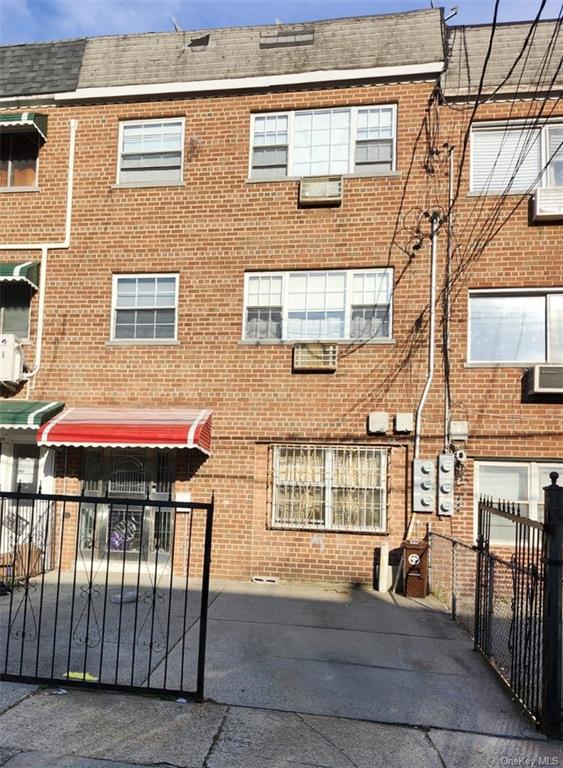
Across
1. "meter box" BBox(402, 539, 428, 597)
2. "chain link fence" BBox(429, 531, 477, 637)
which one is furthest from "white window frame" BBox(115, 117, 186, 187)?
"chain link fence" BBox(429, 531, 477, 637)

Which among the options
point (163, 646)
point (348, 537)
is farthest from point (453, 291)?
point (163, 646)

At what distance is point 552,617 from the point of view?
4.49 meters

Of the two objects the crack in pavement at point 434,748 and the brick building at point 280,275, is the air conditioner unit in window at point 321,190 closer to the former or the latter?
the brick building at point 280,275

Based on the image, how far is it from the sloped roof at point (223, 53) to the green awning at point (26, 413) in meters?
5.91

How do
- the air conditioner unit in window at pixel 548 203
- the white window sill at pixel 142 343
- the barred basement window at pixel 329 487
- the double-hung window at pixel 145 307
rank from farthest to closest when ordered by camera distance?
the double-hung window at pixel 145 307
the white window sill at pixel 142 343
the barred basement window at pixel 329 487
the air conditioner unit in window at pixel 548 203

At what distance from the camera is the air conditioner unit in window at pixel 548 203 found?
31.8 ft

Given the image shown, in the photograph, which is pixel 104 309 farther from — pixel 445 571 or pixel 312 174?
pixel 445 571

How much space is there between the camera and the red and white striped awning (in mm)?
9273

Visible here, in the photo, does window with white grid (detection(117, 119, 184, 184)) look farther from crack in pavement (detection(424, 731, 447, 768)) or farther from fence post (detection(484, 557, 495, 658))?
crack in pavement (detection(424, 731, 447, 768))

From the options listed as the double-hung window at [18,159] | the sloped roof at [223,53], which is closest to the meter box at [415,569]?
the sloped roof at [223,53]

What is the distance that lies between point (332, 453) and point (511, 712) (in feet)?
18.1

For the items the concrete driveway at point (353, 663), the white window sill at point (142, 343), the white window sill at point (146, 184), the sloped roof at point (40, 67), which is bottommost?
the concrete driveway at point (353, 663)

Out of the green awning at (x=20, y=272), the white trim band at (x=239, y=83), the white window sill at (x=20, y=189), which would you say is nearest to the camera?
the white trim band at (x=239, y=83)

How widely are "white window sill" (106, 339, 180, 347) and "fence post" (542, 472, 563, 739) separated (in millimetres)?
7325
